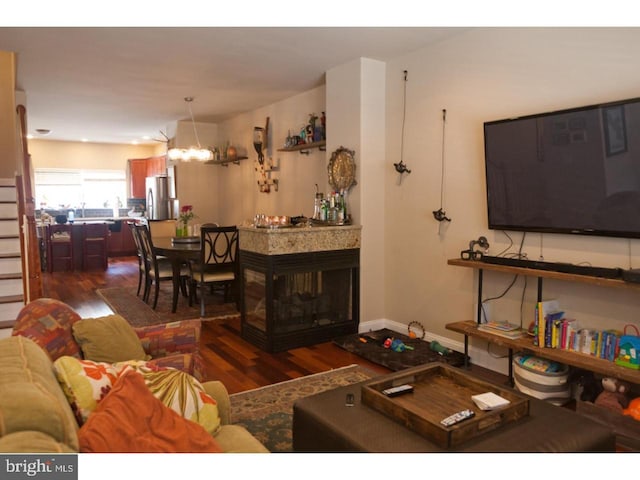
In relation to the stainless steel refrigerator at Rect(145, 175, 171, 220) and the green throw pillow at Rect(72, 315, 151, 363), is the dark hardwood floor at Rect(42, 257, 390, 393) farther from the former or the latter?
the stainless steel refrigerator at Rect(145, 175, 171, 220)

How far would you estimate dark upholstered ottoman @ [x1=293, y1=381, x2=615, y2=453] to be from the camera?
167 cm

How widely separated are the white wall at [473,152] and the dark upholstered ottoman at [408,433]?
1272mm

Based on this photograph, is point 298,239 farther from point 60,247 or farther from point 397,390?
point 60,247

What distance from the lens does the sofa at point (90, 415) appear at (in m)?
1.06

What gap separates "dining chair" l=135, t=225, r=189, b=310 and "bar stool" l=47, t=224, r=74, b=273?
3.41 meters

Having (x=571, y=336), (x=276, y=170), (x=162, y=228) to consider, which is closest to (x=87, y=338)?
(x=571, y=336)

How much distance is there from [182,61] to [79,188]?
7.86 meters

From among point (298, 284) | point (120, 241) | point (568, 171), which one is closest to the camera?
point (568, 171)

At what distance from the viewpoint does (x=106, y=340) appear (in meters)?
2.11

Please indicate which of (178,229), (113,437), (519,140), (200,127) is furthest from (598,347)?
(200,127)

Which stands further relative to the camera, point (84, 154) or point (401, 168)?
point (84, 154)

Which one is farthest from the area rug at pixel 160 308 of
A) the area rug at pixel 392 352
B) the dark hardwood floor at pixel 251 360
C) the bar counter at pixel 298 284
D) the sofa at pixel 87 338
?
the sofa at pixel 87 338

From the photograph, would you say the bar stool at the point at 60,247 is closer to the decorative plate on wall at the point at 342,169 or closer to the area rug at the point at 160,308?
the area rug at the point at 160,308

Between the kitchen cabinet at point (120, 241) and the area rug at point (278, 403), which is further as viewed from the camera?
the kitchen cabinet at point (120, 241)
